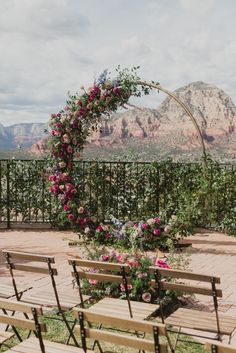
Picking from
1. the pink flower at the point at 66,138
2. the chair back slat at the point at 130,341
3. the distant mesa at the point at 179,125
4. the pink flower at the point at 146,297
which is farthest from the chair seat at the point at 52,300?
the distant mesa at the point at 179,125

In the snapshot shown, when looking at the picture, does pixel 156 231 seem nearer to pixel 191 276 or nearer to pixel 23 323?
pixel 191 276

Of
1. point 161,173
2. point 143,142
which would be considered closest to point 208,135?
point 143,142

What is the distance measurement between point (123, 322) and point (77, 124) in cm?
800

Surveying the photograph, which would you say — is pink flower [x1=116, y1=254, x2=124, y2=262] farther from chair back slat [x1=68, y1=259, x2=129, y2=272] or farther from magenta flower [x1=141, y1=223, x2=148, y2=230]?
magenta flower [x1=141, y1=223, x2=148, y2=230]

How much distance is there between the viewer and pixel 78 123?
11070 millimetres

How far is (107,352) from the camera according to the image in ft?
17.1

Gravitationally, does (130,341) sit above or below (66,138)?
below

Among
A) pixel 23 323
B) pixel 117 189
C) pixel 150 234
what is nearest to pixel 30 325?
pixel 23 323

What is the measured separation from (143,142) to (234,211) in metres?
56.3

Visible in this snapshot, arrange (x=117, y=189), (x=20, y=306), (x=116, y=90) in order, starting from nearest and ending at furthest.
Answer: (x=20, y=306) → (x=116, y=90) → (x=117, y=189)

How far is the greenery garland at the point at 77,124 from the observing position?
10.9m

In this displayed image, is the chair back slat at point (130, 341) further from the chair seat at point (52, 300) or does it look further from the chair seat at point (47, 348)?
the chair seat at point (52, 300)

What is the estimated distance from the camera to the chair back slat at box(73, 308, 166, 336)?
322cm

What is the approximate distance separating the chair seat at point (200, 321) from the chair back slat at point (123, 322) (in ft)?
5.10
